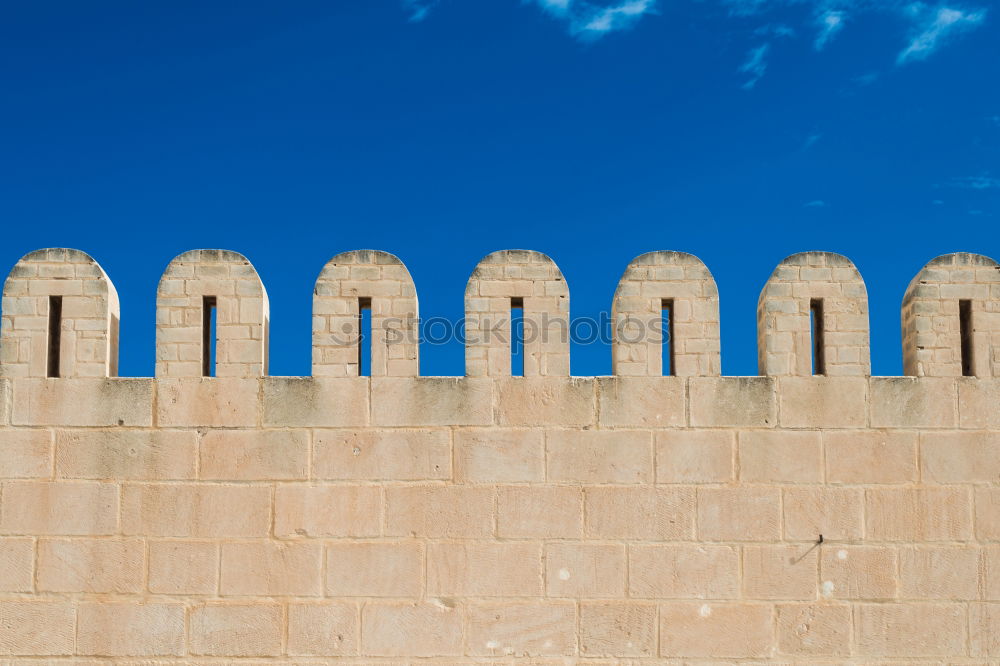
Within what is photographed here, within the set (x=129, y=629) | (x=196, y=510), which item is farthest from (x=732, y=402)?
(x=129, y=629)

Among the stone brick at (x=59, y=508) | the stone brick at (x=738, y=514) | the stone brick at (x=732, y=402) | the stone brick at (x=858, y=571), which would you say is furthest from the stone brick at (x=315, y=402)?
the stone brick at (x=858, y=571)

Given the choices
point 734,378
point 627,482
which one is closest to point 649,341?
point 734,378

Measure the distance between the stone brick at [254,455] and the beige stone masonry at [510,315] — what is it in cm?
118

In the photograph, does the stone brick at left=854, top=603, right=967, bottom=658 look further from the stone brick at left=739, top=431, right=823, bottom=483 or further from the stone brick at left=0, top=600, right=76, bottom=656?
the stone brick at left=0, top=600, right=76, bottom=656

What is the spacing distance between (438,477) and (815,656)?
255 cm

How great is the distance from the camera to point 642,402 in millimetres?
5191

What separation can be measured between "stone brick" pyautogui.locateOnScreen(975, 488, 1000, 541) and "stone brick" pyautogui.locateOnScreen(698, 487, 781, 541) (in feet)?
4.14

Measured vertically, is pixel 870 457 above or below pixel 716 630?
above

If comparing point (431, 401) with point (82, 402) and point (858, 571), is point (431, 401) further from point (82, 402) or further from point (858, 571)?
point (858, 571)

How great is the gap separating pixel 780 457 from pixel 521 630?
1921 mm

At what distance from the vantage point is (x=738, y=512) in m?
5.13

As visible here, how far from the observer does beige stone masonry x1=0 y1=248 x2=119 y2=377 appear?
210 inches

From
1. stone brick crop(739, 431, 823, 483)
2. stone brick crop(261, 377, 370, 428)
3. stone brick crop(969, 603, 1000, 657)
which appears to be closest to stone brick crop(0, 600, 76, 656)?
stone brick crop(261, 377, 370, 428)

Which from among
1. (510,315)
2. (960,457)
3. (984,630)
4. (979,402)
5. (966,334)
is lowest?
(984,630)
